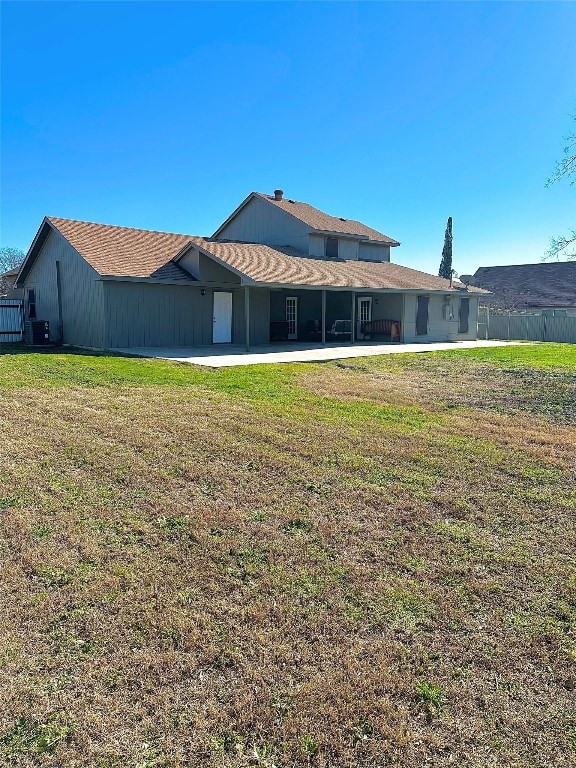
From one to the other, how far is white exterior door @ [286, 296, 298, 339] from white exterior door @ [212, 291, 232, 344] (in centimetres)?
350

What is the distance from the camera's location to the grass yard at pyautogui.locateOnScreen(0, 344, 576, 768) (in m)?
2.04

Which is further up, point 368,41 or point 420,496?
point 368,41

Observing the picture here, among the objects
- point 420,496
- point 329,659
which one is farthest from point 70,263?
point 329,659

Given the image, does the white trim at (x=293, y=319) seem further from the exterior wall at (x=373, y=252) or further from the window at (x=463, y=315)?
the window at (x=463, y=315)

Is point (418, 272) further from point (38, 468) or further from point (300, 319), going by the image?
point (38, 468)

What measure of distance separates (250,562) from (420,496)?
5.97 feet

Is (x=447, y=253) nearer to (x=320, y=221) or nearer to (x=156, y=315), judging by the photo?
(x=320, y=221)

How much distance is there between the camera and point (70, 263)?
17.5 metres

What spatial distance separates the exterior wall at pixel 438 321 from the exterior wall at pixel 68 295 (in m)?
12.7

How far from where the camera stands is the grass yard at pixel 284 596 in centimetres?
204

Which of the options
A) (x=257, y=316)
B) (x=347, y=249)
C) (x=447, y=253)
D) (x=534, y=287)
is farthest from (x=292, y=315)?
(x=447, y=253)

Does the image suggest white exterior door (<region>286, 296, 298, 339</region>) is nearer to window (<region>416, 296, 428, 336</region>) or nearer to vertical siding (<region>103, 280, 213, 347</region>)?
vertical siding (<region>103, 280, 213, 347</region>)

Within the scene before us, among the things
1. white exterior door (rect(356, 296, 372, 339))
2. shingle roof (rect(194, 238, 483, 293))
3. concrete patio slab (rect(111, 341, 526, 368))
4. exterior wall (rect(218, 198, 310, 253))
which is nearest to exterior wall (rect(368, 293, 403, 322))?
white exterior door (rect(356, 296, 372, 339))

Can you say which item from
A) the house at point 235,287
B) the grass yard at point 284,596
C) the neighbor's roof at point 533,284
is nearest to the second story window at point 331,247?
the house at point 235,287
